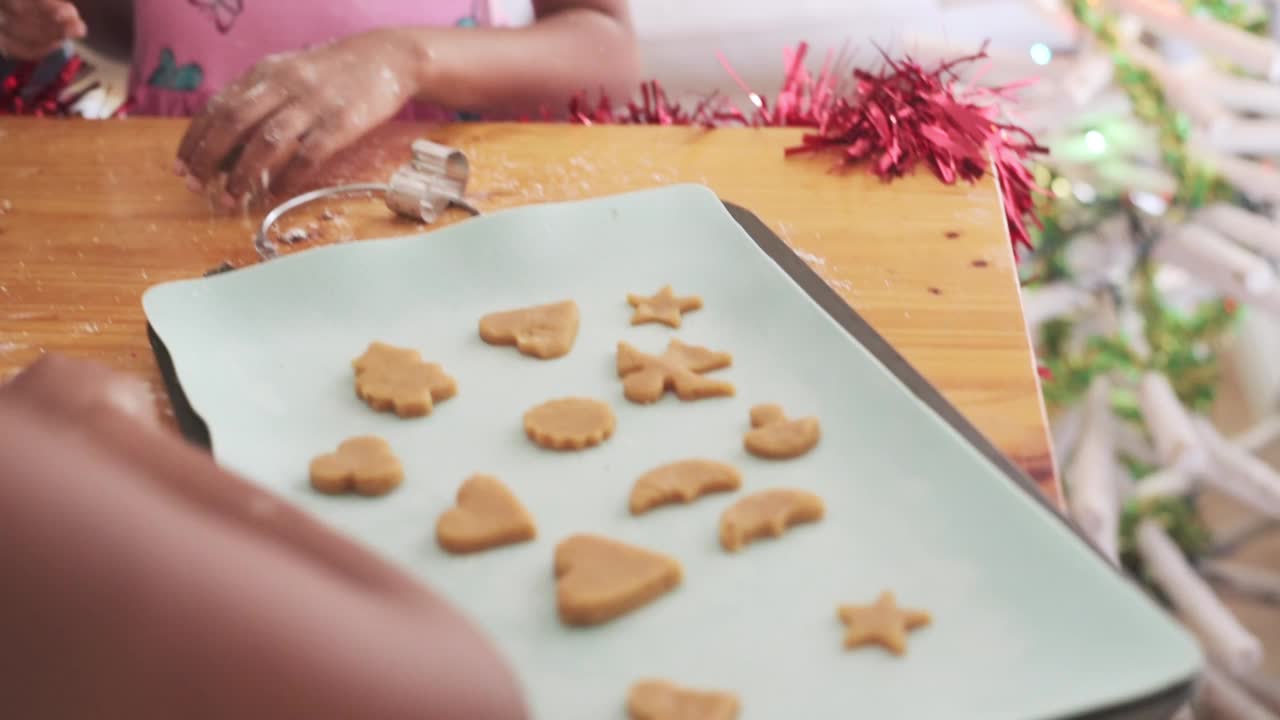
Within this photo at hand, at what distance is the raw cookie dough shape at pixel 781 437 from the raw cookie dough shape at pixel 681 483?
0.06 ft

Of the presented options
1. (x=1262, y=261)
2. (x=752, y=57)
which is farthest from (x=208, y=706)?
(x=752, y=57)

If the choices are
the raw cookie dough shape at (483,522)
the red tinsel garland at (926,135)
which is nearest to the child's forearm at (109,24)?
the red tinsel garland at (926,135)

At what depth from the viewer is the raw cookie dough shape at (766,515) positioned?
468mm

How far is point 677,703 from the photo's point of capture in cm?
39

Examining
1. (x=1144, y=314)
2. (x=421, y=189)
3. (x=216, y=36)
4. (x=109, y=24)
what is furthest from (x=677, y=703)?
(x=1144, y=314)

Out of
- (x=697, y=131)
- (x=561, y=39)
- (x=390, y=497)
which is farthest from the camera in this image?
(x=561, y=39)

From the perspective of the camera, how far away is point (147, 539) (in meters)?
0.29

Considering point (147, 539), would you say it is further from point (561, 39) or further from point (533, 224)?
point (561, 39)

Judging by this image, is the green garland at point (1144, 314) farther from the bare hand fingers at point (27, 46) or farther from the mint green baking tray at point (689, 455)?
the bare hand fingers at point (27, 46)

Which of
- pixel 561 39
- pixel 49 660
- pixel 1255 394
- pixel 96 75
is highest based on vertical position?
pixel 49 660

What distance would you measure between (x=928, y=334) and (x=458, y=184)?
0.33m

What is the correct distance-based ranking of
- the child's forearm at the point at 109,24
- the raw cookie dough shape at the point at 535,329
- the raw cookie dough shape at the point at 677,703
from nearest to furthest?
the raw cookie dough shape at the point at 677,703 < the raw cookie dough shape at the point at 535,329 < the child's forearm at the point at 109,24

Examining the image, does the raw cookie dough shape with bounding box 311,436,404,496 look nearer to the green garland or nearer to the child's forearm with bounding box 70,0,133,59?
the child's forearm with bounding box 70,0,133,59

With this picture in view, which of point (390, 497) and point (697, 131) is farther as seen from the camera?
point (697, 131)
